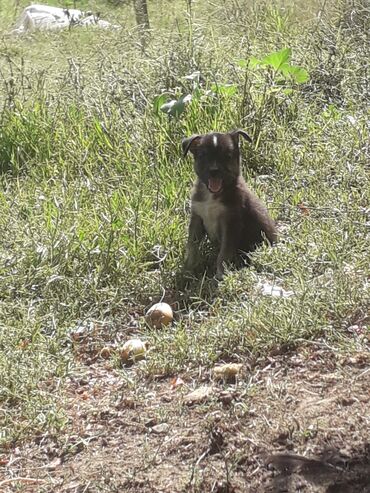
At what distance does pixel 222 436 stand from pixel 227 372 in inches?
21.7

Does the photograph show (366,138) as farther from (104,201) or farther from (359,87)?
(104,201)

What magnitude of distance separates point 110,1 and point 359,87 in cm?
688

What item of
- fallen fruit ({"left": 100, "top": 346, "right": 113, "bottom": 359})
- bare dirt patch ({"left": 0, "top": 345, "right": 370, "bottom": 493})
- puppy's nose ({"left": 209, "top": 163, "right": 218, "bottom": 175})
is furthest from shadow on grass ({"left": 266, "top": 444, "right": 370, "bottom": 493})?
puppy's nose ({"left": 209, "top": 163, "right": 218, "bottom": 175})

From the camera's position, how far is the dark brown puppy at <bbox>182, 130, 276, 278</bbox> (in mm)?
5766

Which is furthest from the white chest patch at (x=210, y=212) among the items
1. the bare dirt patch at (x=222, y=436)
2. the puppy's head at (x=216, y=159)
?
the bare dirt patch at (x=222, y=436)

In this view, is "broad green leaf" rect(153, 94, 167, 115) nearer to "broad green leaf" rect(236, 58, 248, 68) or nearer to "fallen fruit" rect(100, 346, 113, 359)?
"broad green leaf" rect(236, 58, 248, 68)

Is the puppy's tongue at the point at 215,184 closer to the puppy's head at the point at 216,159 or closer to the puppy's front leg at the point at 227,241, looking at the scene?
the puppy's head at the point at 216,159

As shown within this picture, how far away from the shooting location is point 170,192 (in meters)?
6.46

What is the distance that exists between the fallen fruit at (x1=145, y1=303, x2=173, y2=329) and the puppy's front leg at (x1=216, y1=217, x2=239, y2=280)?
2.09 ft

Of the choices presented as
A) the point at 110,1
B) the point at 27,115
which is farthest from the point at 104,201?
the point at 110,1

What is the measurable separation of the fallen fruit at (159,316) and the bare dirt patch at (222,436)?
2.16ft

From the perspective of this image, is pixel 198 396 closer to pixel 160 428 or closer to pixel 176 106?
pixel 160 428

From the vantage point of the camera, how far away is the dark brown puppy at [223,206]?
577cm

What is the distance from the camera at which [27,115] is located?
7695mm
